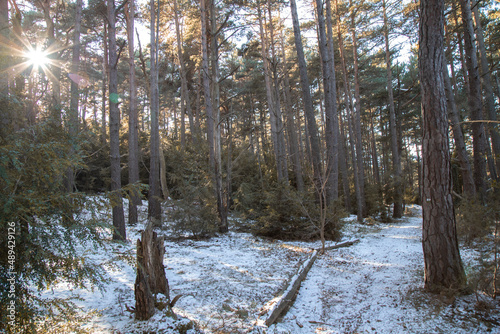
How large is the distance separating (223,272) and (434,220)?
377cm

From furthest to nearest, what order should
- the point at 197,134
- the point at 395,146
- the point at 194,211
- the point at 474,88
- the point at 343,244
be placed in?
the point at 395,146
the point at 197,134
the point at 194,211
the point at 343,244
the point at 474,88

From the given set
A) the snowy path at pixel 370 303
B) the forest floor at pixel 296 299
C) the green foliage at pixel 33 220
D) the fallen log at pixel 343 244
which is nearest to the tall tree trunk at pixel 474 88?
the forest floor at pixel 296 299

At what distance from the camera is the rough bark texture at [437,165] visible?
3920mm

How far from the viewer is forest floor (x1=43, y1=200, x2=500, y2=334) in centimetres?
324

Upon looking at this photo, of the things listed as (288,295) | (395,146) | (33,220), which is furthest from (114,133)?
(395,146)

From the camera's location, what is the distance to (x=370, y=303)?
4.05 m

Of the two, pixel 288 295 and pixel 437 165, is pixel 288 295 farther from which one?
pixel 437 165

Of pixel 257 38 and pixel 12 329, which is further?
pixel 257 38

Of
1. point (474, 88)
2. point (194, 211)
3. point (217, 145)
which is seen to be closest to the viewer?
point (474, 88)

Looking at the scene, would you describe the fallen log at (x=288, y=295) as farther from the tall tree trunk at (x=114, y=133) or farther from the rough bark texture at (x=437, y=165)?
the tall tree trunk at (x=114, y=133)

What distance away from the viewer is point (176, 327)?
319 centimetres

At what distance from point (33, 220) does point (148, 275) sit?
167 cm

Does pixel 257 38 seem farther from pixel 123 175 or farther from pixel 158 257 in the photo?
pixel 158 257

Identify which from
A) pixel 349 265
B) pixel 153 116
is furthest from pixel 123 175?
pixel 349 265
